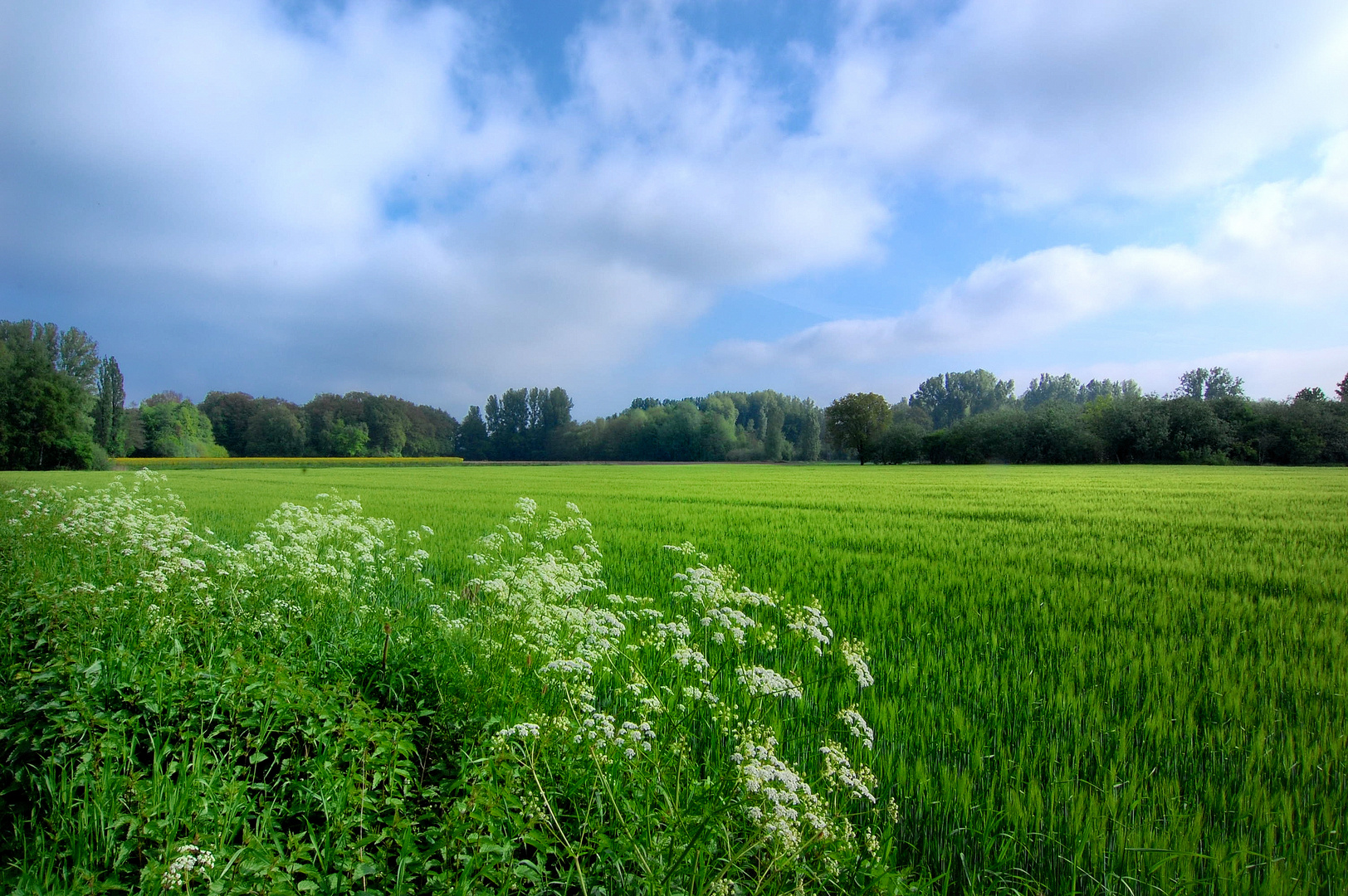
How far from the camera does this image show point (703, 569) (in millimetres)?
4031

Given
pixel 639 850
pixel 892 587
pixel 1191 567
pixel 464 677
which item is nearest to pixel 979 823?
pixel 639 850

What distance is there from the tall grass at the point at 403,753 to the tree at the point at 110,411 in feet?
280

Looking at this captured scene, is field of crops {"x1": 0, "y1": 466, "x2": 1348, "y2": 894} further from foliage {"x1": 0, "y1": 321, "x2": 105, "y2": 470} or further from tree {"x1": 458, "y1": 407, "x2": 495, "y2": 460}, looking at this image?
tree {"x1": 458, "y1": 407, "x2": 495, "y2": 460}

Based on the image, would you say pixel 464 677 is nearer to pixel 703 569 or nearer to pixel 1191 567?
pixel 703 569

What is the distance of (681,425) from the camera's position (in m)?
118

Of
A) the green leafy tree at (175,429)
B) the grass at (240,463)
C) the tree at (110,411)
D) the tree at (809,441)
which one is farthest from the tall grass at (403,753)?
the tree at (809,441)

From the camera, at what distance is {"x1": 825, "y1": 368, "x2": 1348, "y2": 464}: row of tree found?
56.3 m

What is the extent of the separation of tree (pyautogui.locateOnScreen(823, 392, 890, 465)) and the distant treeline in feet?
0.68

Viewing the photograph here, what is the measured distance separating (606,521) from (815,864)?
12.9 m

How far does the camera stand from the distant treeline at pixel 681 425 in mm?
53469

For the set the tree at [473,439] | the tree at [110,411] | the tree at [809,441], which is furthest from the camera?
the tree at [473,439]

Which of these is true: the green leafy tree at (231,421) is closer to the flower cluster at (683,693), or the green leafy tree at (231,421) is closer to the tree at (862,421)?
the tree at (862,421)

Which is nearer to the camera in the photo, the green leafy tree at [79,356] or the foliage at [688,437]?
the green leafy tree at [79,356]

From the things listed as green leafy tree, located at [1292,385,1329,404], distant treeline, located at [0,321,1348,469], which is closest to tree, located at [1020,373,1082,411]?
distant treeline, located at [0,321,1348,469]
